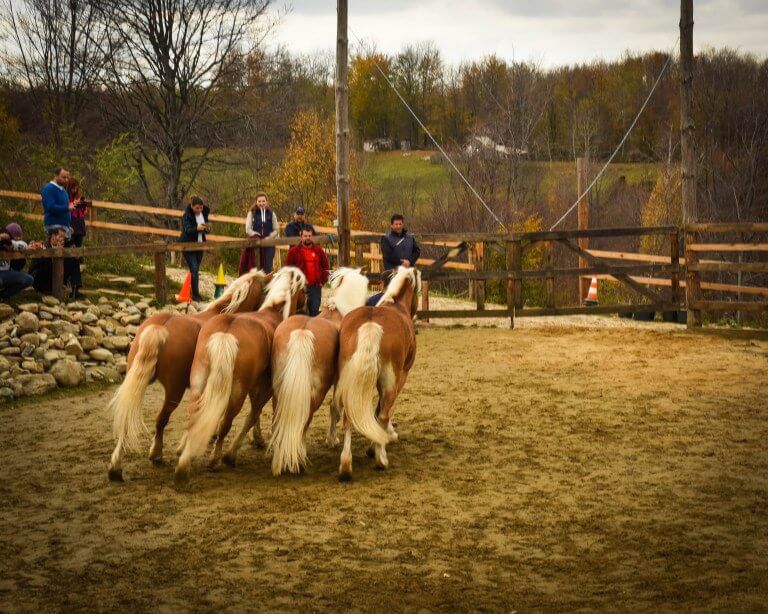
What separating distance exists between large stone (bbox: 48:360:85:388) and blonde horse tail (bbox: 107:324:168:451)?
394 centimetres

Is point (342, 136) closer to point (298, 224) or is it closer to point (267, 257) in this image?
point (298, 224)

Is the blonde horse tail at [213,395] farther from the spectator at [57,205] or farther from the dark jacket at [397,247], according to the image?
the spectator at [57,205]

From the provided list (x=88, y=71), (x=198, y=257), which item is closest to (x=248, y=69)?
(x=88, y=71)

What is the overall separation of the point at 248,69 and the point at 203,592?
27.4 m

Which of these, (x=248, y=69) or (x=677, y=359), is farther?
(x=248, y=69)

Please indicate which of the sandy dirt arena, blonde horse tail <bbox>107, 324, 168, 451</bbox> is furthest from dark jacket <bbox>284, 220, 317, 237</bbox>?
blonde horse tail <bbox>107, 324, 168, 451</bbox>

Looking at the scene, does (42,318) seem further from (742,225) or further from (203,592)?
(742,225)

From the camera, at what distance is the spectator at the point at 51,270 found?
1286 centimetres

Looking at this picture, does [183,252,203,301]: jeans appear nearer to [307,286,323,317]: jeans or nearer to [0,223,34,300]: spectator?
[307,286,323,317]: jeans

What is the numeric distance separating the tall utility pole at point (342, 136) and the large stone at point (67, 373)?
5048 millimetres

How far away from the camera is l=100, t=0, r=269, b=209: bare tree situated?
26344 millimetres

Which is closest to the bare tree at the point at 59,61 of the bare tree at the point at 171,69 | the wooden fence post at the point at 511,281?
A: the bare tree at the point at 171,69

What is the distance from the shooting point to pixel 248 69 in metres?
30.0

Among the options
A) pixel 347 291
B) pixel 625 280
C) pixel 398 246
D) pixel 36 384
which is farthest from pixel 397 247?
Answer: pixel 36 384
